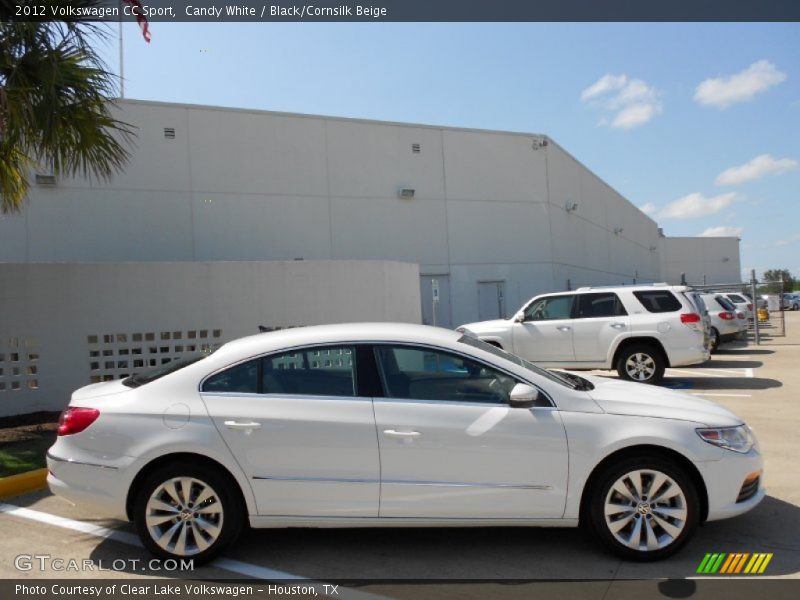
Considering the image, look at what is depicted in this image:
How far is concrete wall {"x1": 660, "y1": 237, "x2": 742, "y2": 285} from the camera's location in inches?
2292

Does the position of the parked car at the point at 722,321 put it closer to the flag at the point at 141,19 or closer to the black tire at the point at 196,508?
the flag at the point at 141,19

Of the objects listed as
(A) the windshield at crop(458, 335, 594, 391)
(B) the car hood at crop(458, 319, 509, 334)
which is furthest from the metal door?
(A) the windshield at crop(458, 335, 594, 391)

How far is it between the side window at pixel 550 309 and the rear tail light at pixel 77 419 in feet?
29.2

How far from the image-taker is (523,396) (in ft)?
13.6

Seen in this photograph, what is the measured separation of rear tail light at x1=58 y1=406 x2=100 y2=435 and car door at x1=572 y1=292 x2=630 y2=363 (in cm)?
885

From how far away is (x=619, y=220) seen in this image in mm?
39188

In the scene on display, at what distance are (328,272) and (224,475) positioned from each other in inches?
324

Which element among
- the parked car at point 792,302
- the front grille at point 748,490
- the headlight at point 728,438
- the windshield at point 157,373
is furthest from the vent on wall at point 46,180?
the parked car at point 792,302

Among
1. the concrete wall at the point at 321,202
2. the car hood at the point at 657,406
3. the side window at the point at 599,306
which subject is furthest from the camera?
the concrete wall at the point at 321,202

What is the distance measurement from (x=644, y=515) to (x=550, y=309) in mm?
8049

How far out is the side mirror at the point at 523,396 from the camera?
4148 mm

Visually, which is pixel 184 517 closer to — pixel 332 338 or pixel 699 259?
pixel 332 338

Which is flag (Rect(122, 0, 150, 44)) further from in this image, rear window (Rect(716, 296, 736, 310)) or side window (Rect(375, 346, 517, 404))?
rear window (Rect(716, 296, 736, 310))

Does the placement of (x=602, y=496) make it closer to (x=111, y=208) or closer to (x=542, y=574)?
(x=542, y=574)
